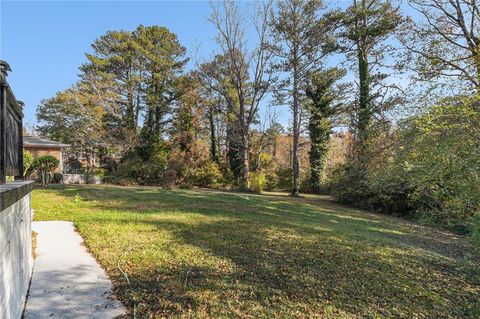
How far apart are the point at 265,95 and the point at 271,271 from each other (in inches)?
709

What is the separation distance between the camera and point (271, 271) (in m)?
3.67

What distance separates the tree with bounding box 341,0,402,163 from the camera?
51.3ft

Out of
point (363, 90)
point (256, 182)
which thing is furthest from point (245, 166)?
point (363, 90)

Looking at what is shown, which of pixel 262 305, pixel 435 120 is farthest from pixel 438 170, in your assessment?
pixel 262 305

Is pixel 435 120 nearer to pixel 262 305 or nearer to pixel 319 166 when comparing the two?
pixel 262 305

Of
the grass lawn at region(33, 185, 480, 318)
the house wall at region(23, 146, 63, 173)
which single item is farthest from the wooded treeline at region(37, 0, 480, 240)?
the grass lawn at region(33, 185, 480, 318)

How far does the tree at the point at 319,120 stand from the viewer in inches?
758

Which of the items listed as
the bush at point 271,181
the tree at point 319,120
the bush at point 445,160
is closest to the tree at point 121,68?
the bush at point 271,181

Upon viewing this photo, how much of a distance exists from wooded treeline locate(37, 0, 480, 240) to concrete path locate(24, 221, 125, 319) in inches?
355

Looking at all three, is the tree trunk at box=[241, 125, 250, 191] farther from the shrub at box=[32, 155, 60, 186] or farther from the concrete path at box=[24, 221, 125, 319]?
the concrete path at box=[24, 221, 125, 319]

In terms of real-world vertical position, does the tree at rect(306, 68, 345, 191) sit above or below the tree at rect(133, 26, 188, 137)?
below

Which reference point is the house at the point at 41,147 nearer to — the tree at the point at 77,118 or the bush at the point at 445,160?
the tree at the point at 77,118

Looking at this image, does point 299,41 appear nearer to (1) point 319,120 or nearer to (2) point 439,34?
(1) point 319,120

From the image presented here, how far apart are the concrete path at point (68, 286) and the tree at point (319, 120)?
1694cm
